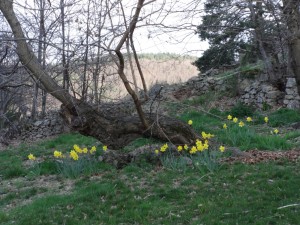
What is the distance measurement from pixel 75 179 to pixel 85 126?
0.93 m

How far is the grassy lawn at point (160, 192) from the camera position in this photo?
15.7 feet

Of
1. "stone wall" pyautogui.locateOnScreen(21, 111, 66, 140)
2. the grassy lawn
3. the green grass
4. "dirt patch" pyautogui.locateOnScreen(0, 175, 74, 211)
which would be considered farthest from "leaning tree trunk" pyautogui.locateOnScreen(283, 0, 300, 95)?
"stone wall" pyautogui.locateOnScreen(21, 111, 66, 140)

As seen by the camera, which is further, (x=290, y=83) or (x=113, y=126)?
(x=290, y=83)

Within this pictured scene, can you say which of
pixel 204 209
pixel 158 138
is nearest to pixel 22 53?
pixel 158 138

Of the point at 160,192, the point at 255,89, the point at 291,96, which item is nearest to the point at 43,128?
the point at 255,89

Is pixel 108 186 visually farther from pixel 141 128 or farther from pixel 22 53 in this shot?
pixel 22 53

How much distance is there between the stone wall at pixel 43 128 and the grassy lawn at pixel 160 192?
18.7 feet

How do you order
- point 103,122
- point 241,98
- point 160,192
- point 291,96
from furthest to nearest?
point 241,98 < point 291,96 < point 103,122 < point 160,192

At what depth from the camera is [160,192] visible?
5.61 m

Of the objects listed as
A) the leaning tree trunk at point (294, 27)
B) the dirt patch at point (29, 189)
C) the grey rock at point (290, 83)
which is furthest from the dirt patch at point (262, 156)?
the grey rock at point (290, 83)

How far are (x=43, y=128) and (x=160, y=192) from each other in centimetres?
918

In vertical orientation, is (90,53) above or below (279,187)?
above

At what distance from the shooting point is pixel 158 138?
24.7 feet

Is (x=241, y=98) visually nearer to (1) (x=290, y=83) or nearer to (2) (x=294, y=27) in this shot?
(1) (x=290, y=83)
